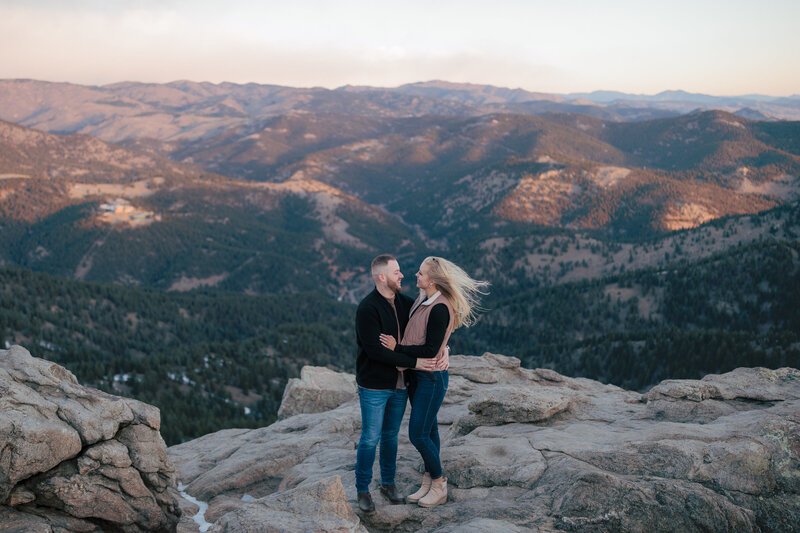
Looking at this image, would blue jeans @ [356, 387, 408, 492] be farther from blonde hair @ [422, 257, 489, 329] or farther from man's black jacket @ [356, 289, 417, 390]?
blonde hair @ [422, 257, 489, 329]

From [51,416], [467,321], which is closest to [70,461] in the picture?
[51,416]

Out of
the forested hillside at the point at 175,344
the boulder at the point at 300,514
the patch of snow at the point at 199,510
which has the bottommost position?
the forested hillside at the point at 175,344

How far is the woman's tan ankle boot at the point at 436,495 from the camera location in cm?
1091

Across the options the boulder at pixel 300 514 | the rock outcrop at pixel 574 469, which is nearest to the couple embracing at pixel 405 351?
the boulder at pixel 300 514

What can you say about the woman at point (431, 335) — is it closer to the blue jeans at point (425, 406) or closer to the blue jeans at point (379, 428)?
the blue jeans at point (425, 406)

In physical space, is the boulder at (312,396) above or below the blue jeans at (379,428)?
below

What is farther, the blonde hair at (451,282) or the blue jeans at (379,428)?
the blue jeans at (379,428)

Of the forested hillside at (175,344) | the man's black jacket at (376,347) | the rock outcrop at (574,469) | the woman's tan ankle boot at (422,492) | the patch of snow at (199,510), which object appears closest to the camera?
the rock outcrop at (574,469)

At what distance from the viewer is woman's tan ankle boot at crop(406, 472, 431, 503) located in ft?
36.4

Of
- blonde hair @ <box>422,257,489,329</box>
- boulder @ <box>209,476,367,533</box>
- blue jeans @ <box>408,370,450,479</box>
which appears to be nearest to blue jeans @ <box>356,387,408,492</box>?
blue jeans @ <box>408,370,450,479</box>

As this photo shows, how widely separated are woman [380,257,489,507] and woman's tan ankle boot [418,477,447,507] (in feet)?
0.07

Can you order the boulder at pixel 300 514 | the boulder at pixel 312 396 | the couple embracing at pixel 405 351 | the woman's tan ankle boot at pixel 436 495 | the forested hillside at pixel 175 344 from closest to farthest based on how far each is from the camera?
1. the boulder at pixel 300 514
2. the couple embracing at pixel 405 351
3. the woman's tan ankle boot at pixel 436 495
4. the boulder at pixel 312 396
5. the forested hillside at pixel 175 344

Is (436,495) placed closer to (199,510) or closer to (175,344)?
(199,510)

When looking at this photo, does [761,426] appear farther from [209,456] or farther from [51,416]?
[209,456]
